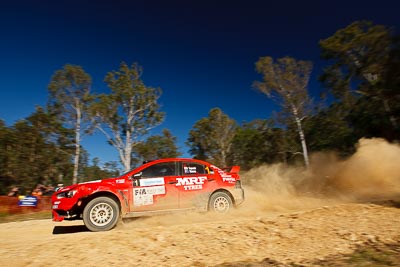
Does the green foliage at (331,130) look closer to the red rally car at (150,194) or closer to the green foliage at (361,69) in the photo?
the green foliage at (361,69)

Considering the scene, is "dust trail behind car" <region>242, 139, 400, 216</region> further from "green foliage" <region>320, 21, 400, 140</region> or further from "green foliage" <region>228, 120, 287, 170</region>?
"green foliage" <region>228, 120, 287, 170</region>

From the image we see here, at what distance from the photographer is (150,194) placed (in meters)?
6.80

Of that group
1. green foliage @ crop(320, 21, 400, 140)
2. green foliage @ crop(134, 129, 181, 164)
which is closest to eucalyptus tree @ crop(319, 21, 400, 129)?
green foliage @ crop(320, 21, 400, 140)

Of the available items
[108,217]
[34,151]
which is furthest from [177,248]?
[34,151]

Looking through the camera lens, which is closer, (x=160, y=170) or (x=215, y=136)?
(x=160, y=170)

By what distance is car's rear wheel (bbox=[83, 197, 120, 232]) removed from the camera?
6176 millimetres

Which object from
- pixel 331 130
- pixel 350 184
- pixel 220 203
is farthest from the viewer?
pixel 331 130

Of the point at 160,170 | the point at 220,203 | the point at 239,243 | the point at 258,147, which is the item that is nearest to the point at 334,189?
the point at 220,203

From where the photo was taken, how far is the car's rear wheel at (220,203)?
7285 millimetres

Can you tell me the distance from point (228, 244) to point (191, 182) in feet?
9.36

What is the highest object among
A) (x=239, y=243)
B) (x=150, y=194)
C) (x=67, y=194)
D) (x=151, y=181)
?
(x=151, y=181)

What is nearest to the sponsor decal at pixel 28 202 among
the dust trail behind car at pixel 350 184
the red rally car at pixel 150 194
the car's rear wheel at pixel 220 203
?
the red rally car at pixel 150 194

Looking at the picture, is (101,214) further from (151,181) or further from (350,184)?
(350,184)

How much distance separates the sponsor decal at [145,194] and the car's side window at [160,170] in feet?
1.07
